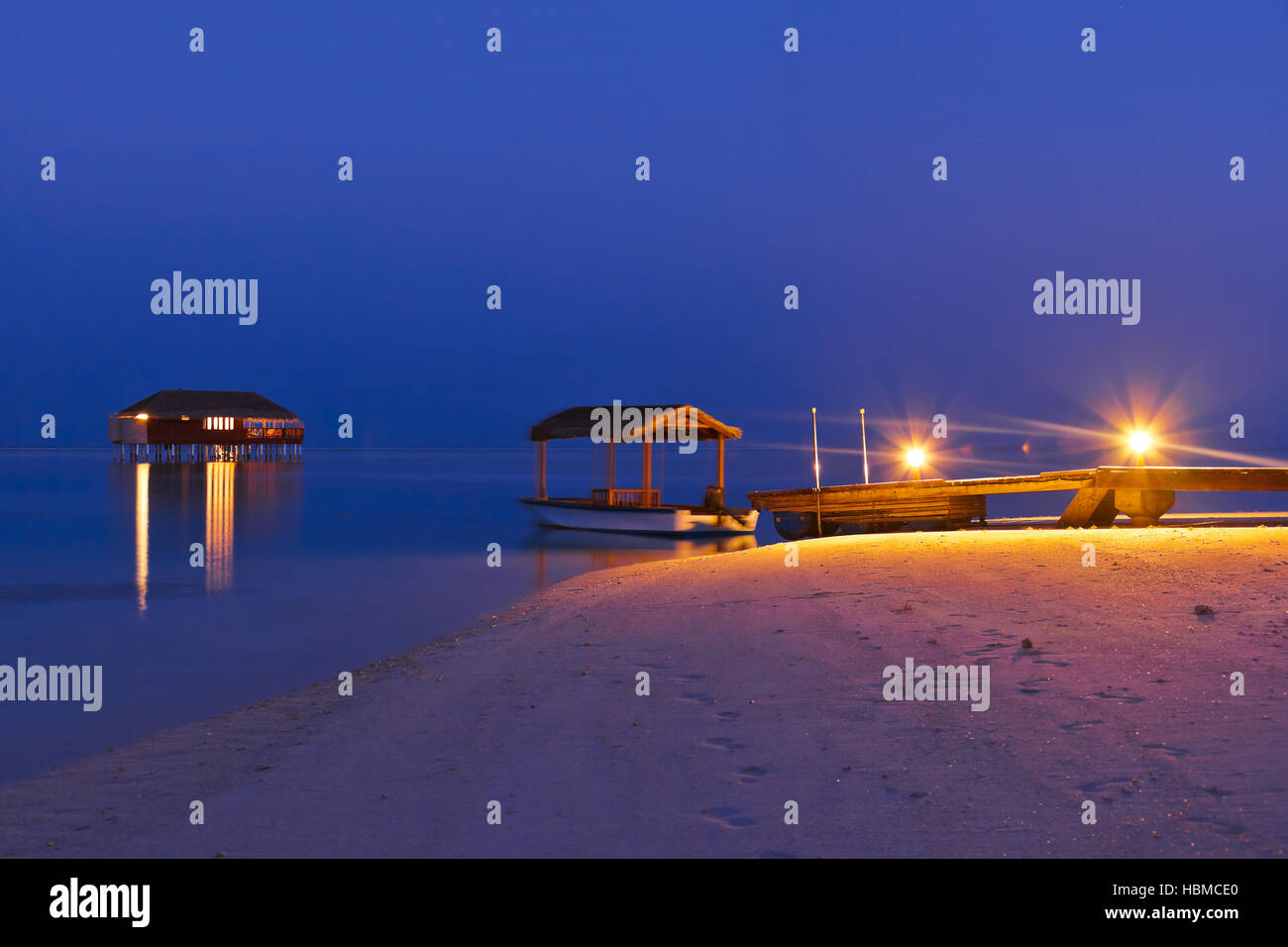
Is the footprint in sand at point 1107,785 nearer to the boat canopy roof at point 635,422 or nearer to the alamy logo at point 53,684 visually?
the alamy logo at point 53,684

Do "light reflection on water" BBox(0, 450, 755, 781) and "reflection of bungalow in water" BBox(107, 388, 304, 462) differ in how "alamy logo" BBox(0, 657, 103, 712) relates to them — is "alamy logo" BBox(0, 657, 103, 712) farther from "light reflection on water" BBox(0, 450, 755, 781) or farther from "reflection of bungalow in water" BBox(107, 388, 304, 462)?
"reflection of bungalow in water" BBox(107, 388, 304, 462)

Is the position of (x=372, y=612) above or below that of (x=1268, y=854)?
above

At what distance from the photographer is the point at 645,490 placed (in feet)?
99.1

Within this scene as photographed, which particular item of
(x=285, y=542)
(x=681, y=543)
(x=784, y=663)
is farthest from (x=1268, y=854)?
(x=285, y=542)

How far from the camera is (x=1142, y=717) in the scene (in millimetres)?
5480

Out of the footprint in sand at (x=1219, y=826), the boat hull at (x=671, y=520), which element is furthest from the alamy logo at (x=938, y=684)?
the boat hull at (x=671, y=520)

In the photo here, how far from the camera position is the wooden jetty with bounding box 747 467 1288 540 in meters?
17.6
